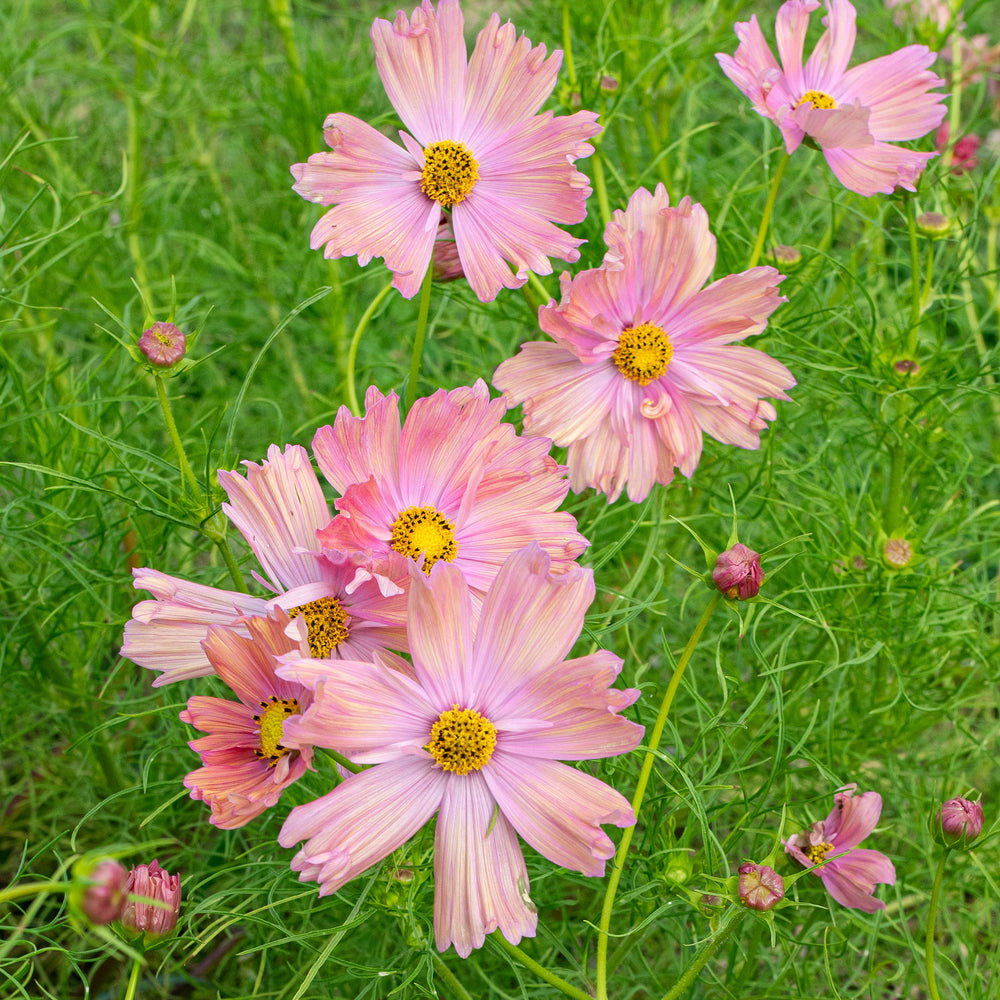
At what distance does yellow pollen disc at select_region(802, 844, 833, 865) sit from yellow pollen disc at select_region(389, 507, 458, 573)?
15.0 inches

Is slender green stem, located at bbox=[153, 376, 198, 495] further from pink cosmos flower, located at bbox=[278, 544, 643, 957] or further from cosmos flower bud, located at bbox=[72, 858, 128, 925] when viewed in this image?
cosmos flower bud, located at bbox=[72, 858, 128, 925]

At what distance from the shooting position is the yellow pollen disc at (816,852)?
84 cm

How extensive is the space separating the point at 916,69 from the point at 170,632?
2.75 ft

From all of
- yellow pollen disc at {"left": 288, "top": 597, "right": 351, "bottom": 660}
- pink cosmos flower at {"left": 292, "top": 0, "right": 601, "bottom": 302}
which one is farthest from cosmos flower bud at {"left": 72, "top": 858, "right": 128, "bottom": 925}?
pink cosmos flower at {"left": 292, "top": 0, "right": 601, "bottom": 302}

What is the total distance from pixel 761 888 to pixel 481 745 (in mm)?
232

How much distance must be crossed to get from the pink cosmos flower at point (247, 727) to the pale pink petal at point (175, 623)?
3 centimetres

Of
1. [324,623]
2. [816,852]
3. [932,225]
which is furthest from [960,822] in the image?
[932,225]

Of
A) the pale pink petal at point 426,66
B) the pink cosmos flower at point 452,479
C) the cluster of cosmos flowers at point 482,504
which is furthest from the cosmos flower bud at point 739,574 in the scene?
the pale pink petal at point 426,66

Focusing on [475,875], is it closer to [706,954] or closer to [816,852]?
[706,954]

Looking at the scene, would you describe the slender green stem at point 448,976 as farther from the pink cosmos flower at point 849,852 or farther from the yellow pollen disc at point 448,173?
the yellow pollen disc at point 448,173

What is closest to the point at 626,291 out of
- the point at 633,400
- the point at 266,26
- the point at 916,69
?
the point at 633,400

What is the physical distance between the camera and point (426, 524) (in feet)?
2.43

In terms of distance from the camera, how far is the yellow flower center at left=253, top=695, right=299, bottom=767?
682 millimetres

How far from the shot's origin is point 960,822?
2.51 feet
